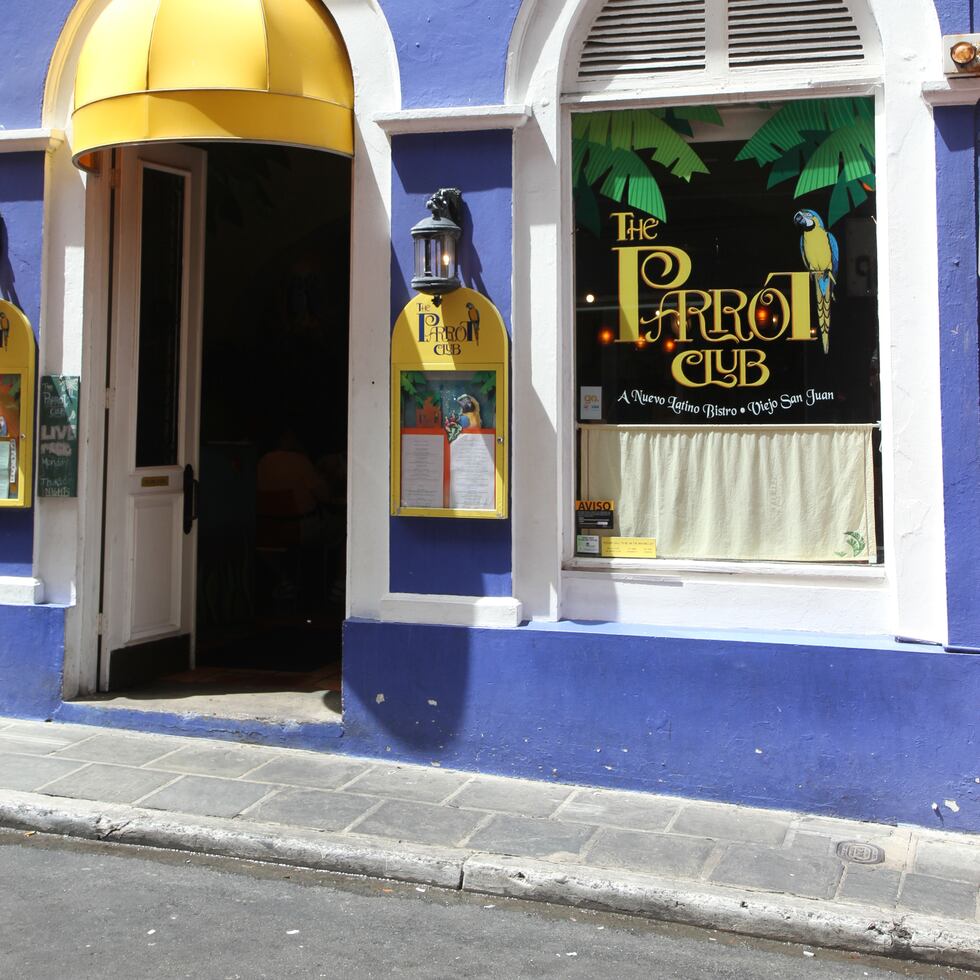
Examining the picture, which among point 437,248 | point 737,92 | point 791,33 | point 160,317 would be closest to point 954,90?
point 791,33

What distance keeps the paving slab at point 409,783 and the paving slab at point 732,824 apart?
47.8 inches

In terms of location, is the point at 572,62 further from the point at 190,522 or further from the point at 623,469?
the point at 190,522

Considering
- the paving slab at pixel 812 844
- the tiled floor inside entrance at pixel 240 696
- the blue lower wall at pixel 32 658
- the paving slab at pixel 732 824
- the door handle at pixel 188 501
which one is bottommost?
the paving slab at pixel 812 844

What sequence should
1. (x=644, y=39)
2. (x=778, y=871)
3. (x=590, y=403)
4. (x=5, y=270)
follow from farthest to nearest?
(x=5, y=270) < (x=590, y=403) < (x=644, y=39) < (x=778, y=871)

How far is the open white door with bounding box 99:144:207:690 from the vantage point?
22.9 feet

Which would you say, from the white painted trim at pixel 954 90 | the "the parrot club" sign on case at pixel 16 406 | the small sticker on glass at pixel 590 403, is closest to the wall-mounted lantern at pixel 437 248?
the small sticker on glass at pixel 590 403

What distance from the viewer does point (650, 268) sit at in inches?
240

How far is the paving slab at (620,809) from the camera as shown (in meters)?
5.24

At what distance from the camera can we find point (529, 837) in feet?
16.5

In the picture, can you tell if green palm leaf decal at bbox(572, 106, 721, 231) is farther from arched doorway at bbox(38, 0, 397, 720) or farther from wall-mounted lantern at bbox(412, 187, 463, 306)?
arched doorway at bbox(38, 0, 397, 720)

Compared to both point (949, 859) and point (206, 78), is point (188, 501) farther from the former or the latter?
point (949, 859)

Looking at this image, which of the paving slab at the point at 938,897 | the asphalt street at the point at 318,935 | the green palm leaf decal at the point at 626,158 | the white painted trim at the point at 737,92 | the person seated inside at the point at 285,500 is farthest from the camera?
the person seated inside at the point at 285,500

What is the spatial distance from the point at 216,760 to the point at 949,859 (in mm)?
3804

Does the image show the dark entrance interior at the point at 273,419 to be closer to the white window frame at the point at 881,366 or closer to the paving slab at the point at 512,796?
the paving slab at the point at 512,796
